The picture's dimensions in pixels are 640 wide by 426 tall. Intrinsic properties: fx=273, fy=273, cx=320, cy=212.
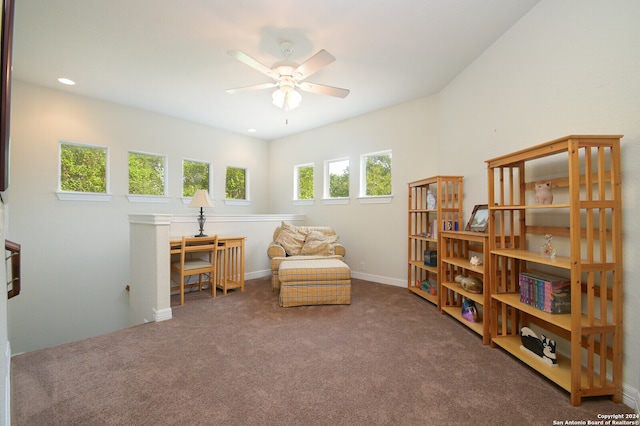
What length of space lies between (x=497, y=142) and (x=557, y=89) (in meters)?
0.68

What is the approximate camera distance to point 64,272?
12.1 ft

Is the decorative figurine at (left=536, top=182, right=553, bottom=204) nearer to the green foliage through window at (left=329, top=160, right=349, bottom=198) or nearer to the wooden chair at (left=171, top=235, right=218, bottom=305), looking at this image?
the green foliage through window at (left=329, top=160, right=349, bottom=198)

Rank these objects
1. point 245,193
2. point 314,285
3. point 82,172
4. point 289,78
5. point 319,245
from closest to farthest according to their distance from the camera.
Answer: point 289,78 → point 314,285 → point 82,172 → point 319,245 → point 245,193

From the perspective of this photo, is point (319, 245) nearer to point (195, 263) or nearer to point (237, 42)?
point (195, 263)

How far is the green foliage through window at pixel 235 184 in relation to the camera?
5.56 meters

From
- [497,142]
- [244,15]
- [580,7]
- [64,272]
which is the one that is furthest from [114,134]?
[580,7]

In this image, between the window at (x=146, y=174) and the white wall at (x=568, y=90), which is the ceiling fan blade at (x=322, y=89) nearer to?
the white wall at (x=568, y=90)

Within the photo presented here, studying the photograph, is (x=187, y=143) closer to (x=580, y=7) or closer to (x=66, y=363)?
(x=66, y=363)

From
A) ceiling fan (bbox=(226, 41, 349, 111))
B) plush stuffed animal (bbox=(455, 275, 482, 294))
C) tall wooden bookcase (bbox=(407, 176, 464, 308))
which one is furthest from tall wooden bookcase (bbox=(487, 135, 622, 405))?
ceiling fan (bbox=(226, 41, 349, 111))

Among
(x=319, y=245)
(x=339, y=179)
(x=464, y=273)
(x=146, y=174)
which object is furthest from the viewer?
(x=339, y=179)

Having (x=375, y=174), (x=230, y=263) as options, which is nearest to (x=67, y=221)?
(x=230, y=263)

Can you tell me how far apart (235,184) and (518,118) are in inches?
190

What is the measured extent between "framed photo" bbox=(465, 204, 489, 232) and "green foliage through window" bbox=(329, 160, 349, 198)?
233 cm

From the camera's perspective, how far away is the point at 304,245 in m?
4.30
